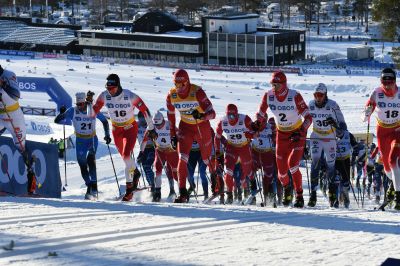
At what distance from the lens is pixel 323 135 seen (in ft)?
42.3

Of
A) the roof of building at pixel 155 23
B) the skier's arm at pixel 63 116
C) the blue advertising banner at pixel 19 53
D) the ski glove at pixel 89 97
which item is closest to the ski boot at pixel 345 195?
the ski glove at pixel 89 97

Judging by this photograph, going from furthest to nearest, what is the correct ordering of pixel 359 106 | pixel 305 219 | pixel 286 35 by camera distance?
pixel 286 35, pixel 359 106, pixel 305 219

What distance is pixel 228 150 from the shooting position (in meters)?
15.3

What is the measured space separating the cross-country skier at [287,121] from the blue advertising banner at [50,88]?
76.6 feet

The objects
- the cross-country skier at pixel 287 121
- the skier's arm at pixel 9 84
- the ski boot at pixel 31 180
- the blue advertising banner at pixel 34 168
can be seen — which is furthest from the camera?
the blue advertising banner at pixel 34 168

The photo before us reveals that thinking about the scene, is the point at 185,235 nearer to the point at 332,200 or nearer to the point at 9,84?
the point at 9,84

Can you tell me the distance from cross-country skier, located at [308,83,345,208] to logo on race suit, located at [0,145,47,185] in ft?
14.2

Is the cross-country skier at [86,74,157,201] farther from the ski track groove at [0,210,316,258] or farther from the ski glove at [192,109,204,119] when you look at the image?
the ski track groove at [0,210,316,258]

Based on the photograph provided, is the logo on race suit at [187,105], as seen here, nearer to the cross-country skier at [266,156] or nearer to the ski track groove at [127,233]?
the ski track groove at [127,233]

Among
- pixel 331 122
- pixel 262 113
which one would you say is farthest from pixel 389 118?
pixel 262 113

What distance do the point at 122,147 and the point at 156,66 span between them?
5940 centimetres

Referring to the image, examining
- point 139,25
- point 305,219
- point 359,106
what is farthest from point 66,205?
point 139,25

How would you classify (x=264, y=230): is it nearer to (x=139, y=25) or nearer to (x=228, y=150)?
(x=228, y=150)

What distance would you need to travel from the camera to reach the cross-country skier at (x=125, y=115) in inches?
456
